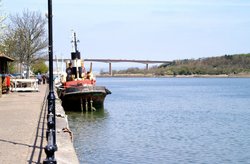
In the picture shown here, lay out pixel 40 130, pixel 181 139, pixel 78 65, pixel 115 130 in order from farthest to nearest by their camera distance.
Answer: pixel 78 65
pixel 115 130
pixel 181 139
pixel 40 130

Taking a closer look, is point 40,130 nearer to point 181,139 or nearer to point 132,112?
point 181,139

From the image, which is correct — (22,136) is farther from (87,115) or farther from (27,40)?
(27,40)

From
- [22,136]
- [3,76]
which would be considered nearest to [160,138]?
[22,136]

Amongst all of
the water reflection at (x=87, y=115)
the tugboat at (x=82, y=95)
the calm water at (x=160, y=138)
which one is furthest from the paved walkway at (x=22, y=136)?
the tugboat at (x=82, y=95)

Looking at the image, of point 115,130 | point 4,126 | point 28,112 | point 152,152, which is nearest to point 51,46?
point 4,126

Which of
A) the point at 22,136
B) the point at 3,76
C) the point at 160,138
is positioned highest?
the point at 3,76

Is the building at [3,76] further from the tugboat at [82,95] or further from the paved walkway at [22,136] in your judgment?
the paved walkway at [22,136]

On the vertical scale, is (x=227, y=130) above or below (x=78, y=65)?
below

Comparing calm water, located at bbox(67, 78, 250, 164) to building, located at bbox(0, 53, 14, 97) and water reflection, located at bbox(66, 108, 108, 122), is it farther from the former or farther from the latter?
building, located at bbox(0, 53, 14, 97)

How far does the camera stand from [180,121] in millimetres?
32062

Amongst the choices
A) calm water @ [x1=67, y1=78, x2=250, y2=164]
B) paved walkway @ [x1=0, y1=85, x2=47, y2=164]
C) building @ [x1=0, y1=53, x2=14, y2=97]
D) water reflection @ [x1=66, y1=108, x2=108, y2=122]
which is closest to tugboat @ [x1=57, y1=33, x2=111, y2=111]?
water reflection @ [x1=66, y1=108, x2=108, y2=122]

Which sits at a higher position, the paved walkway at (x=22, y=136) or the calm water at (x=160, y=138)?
the paved walkway at (x=22, y=136)

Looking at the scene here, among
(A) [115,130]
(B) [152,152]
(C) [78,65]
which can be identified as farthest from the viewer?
(C) [78,65]

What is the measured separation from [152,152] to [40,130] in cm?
458
